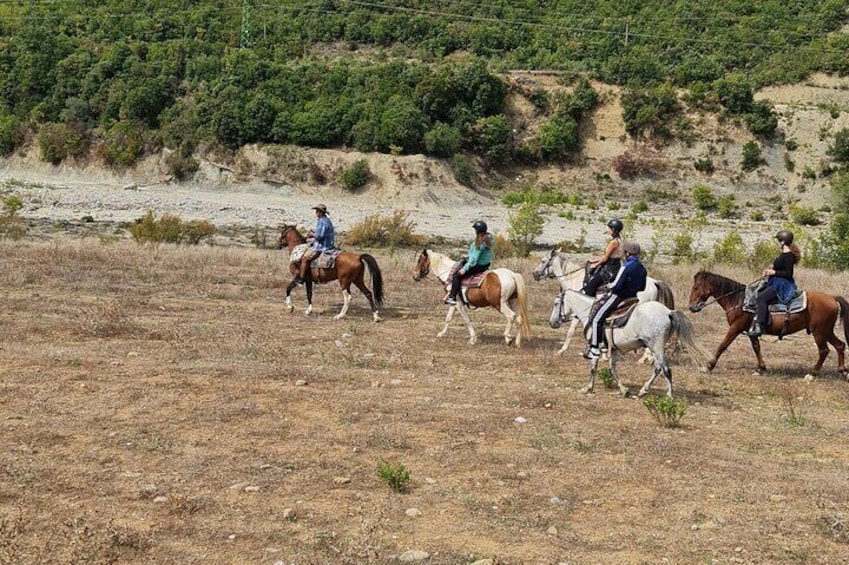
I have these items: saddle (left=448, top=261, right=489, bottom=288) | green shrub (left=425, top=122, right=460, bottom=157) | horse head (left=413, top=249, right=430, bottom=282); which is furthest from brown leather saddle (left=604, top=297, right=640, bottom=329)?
green shrub (left=425, top=122, right=460, bottom=157)

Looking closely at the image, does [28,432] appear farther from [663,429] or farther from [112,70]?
[112,70]

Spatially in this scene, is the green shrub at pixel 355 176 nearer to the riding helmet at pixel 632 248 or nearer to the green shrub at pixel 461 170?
the green shrub at pixel 461 170

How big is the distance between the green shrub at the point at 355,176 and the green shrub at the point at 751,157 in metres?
27.5

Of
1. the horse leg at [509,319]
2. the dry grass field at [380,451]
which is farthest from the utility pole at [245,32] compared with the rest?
the horse leg at [509,319]

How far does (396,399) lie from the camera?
34.6 ft

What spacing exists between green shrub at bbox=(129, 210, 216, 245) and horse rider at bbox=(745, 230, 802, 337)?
823 inches

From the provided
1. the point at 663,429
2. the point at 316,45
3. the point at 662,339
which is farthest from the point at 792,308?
the point at 316,45

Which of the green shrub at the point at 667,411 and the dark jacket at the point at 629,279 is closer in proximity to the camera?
the green shrub at the point at 667,411

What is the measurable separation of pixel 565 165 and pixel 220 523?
59208 mm

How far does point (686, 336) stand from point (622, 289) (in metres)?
1.01


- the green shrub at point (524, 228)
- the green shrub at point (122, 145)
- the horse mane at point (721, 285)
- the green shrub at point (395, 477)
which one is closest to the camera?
the green shrub at point (395, 477)

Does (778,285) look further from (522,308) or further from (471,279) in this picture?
(471,279)

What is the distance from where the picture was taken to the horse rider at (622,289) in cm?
1120

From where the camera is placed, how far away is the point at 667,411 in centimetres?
974
